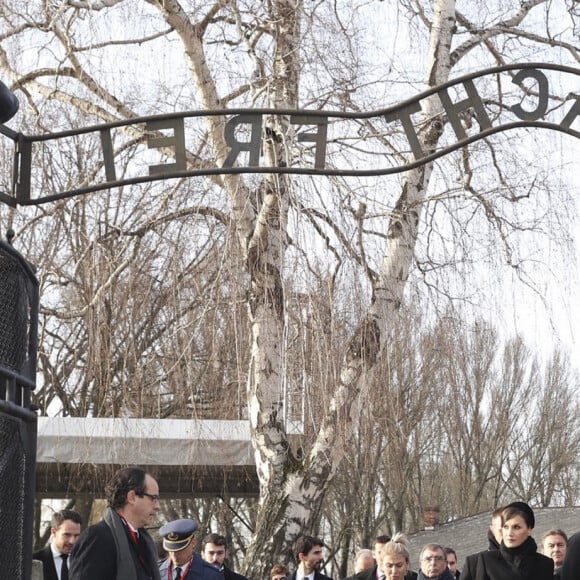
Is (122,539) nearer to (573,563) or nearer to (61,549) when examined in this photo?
(573,563)

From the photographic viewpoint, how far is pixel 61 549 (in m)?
8.63

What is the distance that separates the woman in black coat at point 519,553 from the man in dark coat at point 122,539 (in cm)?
237

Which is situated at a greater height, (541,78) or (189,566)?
(541,78)

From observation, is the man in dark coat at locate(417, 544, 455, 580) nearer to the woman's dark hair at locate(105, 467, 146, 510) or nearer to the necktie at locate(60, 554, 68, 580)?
the necktie at locate(60, 554, 68, 580)

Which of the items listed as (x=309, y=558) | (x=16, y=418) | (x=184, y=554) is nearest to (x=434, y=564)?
(x=309, y=558)

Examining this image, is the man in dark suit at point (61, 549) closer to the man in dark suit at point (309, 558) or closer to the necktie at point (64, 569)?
the necktie at point (64, 569)

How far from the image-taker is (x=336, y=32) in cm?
1199

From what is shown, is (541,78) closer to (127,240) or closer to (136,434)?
(127,240)

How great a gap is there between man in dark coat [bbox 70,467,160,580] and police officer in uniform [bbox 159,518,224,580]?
1.90m

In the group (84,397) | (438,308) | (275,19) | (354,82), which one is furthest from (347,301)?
(84,397)

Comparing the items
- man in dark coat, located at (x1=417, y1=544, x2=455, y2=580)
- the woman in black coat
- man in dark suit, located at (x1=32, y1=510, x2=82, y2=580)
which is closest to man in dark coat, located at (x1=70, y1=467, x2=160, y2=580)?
man in dark suit, located at (x1=32, y1=510, x2=82, y2=580)

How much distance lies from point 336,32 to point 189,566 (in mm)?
5564

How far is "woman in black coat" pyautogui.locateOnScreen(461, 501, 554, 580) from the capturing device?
7.74 m

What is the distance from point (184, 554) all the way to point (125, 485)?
91.3 inches
